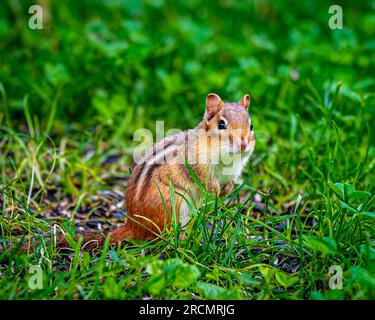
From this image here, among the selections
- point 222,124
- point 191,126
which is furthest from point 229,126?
point 191,126

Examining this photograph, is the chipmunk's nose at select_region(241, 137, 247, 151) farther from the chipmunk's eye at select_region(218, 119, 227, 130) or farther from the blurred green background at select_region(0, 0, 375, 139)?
the blurred green background at select_region(0, 0, 375, 139)

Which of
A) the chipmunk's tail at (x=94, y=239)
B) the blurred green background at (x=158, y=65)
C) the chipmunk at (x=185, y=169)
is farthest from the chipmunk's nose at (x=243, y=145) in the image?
the blurred green background at (x=158, y=65)

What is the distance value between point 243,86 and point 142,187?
2.14m

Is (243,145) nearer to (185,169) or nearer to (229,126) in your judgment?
(229,126)

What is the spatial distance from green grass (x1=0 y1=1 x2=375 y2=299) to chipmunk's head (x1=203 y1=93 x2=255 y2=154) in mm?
272

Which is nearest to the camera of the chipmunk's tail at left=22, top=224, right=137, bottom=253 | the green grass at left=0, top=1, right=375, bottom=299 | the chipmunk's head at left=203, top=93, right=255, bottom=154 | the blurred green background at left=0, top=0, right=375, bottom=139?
the green grass at left=0, top=1, right=375, bottom=299

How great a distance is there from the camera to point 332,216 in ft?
10.7

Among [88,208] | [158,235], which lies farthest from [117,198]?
[158,235]

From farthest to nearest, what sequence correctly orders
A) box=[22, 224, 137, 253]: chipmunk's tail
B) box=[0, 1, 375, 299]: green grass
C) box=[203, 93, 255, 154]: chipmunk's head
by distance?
box=[203, 93, 255, 154]: chipmunk's head → box=[22, 224, 137, 253]: chipmunk's tail → box=[0, 1, 375, 299]: green grass

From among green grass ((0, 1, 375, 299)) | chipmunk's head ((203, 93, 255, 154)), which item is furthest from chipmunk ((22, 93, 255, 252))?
green grass ((0, 1, 375, 299))

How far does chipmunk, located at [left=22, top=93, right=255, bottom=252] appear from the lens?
3.36 m

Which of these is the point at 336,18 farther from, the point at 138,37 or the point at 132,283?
the point at 132,283

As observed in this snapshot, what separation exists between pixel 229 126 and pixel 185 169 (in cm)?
36

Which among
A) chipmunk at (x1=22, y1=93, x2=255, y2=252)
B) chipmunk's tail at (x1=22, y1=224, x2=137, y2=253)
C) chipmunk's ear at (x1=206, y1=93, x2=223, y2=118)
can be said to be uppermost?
chipmunk's ear at (x1=206, y1=93, x2=223, y2=118)
